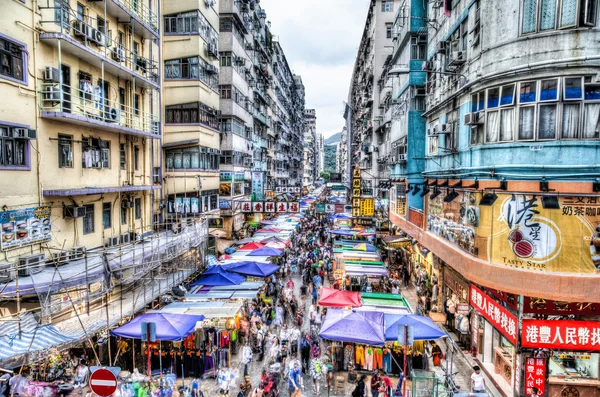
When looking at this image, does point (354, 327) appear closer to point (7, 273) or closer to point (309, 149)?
point (7, 273)

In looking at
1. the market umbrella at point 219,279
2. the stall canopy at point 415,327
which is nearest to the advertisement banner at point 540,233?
the stall canopy at point 415,327

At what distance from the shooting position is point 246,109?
1502 inches

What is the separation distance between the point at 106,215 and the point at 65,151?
12.1 feet

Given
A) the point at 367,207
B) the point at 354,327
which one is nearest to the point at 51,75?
the point at 354,327

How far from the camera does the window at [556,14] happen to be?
1135 cm

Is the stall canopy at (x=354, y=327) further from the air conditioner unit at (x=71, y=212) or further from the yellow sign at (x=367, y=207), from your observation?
the yellow sign at (x=367, y=207)

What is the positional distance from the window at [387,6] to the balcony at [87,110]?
31.9m

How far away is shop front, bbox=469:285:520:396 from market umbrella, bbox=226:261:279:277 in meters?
9.37

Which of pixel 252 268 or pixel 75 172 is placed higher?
pixel 75 172

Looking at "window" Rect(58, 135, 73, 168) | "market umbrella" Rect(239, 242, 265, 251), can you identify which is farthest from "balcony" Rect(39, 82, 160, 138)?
"market umbrella" Rect(239, 242, 265, 251)

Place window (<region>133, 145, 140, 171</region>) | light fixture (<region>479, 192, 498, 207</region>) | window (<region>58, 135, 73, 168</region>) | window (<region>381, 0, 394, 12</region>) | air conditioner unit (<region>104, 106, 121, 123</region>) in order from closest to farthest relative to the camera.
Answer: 1. light fixture (<region>479, 192, 498, 207</region>)
2. window (<region>58, 135, 73, 168</region>)
3. air conditioner unit (<region>104, 106, 121, 123</region>)
4. window (<region>133, 145, 140, 171</region>)
5. window (<region>381, 0, 394, 12</region>)

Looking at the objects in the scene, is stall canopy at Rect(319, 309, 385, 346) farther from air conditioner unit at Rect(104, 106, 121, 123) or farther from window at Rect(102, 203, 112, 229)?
air conditioner unit at Rect(104, 106, 121, 123)

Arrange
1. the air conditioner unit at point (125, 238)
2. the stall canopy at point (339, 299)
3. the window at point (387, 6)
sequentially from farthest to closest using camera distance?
the window at point (387, 6) < the air conditioner unit at point (125, 238) < the stall canopy at point (339, 299)

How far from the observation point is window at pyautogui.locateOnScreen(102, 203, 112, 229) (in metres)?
17.5
